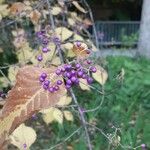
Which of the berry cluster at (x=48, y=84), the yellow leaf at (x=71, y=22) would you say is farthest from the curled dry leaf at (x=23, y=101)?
the yellow leaf at (x=71, y=22)

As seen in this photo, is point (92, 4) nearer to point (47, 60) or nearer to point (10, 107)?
point (47, 60)

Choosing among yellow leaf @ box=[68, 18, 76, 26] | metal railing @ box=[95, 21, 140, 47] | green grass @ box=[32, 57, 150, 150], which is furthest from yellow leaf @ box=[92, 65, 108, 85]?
metal railing @ box=[95, 21, 140, 47]

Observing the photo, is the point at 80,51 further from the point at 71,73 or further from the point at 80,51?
the point at 71,73

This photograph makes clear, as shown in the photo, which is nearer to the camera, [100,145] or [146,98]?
[100,145]

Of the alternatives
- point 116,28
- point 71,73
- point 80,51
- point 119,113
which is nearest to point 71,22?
point 119,113

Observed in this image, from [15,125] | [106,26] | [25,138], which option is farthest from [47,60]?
[106,26]

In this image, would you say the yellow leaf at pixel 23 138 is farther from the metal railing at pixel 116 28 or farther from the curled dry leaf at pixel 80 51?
the metal railing at pixel 116 28
